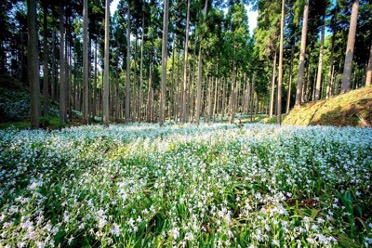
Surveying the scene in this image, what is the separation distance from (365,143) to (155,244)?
640 centimetres

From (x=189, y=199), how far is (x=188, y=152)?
2603 mm

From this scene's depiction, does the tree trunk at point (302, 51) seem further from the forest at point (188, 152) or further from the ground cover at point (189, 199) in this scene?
the ground cover at point (189, 199)

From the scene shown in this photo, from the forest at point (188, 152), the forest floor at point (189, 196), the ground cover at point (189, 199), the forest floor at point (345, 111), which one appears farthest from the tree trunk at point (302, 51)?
the forest floor at point (189, 196)

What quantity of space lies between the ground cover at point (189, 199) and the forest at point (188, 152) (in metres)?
0.03

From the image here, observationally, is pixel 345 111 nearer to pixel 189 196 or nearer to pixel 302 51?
pixel 302 51

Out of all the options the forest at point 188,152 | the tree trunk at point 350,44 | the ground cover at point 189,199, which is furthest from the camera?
the tree trunk at point 350,44

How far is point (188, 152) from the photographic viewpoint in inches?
209

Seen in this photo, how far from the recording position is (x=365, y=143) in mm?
5133

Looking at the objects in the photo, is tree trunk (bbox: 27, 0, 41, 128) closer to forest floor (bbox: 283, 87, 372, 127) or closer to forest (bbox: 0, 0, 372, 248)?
forest (bbox: 0, 0, 372, 248)

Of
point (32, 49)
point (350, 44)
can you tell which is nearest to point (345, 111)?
point (350, 44)

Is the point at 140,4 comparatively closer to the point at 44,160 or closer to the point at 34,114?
the point at 34,114

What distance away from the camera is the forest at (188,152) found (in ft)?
7.87

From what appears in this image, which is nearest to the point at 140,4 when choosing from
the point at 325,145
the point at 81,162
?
the point at 81,162

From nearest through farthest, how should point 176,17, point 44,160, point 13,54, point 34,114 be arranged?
1. point 44,160
2. point 34,114
3. point 176,17
4. point 13,54
